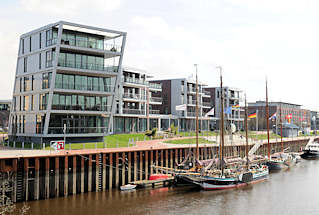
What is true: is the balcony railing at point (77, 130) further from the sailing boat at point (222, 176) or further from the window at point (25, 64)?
the sailing boat at point (222, 176)

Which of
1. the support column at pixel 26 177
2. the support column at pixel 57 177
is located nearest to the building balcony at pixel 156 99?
the support column at pixel 57 177

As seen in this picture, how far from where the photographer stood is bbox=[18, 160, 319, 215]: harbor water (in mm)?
30984

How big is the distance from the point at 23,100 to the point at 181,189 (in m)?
26.7

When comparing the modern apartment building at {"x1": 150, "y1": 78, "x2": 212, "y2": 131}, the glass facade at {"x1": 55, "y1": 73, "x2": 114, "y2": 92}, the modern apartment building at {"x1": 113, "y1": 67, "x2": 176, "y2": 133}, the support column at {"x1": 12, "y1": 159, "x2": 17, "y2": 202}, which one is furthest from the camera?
the modern apartment building at {"x1": 150, "y1": 78, "x2": 212, "y2": 131}

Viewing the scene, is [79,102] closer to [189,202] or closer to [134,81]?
[189,202]

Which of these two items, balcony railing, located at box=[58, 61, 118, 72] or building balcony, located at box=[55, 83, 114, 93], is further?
balcony railing, located at box=[58, 61, 118, 72]

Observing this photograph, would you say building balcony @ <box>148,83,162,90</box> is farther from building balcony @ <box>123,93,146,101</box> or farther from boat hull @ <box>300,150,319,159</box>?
boat hull @ <box>300,150,319,159</box>

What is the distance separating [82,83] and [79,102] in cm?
266

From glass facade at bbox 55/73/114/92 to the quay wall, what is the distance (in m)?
11.8

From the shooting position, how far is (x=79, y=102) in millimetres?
48438

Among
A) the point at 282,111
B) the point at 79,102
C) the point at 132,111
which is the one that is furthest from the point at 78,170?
the point at 282,111

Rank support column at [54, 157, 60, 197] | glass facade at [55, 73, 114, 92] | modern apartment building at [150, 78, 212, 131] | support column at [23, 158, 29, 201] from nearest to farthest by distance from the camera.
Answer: support column at [23, 158, 29, 201]
support column at [54, 157, 60, 197]
glass facade at [55, 73, 114, 92]
modern apartment building at [150, 78, 212, 131]

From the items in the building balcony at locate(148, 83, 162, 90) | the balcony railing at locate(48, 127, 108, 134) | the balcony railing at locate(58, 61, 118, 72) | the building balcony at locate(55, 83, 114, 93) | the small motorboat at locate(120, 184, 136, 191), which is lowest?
the small motorboat at locate(120, 184, 136, 191)

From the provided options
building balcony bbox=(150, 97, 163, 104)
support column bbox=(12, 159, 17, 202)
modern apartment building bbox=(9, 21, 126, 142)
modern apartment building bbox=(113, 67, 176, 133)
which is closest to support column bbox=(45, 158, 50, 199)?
support column bbox=(12, 159, 17, 202)
